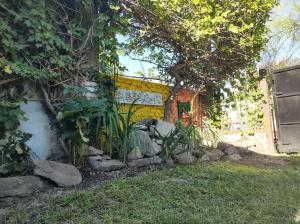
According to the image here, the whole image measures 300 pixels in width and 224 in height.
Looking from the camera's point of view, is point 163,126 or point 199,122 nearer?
point 163,126

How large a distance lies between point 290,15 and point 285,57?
6.15 feet

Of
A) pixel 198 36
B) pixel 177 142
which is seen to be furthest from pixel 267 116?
pixel 177 142

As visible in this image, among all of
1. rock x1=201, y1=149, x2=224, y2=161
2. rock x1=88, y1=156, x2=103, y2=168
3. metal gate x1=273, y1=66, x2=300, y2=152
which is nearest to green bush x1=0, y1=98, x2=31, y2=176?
rock x1=88, y1=156, x2=103, y2=168

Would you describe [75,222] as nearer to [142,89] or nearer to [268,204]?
[268,204]

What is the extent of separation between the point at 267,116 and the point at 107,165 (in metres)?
4.67

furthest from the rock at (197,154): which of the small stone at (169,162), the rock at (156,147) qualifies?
the rock at (156,147)

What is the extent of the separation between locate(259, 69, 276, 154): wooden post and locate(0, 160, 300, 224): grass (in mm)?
3307

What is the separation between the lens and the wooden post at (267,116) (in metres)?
7.27

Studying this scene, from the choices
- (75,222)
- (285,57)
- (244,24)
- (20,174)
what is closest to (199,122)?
(244,24)

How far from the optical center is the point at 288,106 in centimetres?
616

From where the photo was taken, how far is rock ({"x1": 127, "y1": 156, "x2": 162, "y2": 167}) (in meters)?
4.20

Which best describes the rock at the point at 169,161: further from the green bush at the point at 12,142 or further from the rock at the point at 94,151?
the green bush at the point at 12,142

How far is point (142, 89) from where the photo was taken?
649cm

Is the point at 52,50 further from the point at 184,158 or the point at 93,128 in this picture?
the point at 184,158
